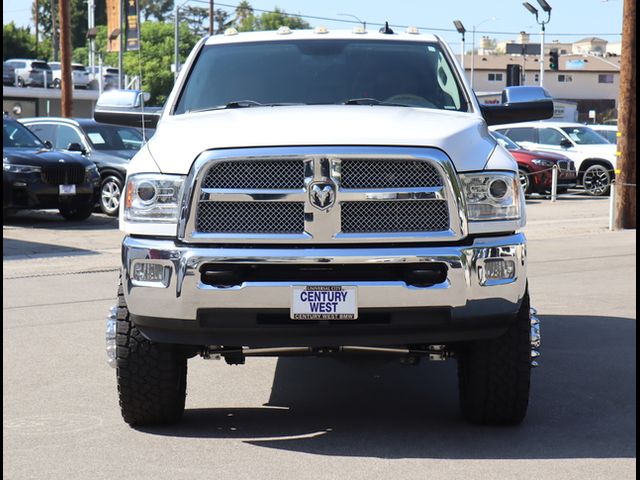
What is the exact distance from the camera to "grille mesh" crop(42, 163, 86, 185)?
61.3ft

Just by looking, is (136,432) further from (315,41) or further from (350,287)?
(315,41)

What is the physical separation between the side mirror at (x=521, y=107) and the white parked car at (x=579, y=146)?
63.6 feet

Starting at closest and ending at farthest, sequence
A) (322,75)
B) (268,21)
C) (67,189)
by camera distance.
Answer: (322,75), (67,189), (268,21)

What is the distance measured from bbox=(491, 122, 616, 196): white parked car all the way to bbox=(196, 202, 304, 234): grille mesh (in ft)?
71.2

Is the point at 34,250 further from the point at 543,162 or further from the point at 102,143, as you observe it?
the point at 543,162

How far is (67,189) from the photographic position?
18.8 meters

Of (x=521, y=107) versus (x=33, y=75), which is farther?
(x=33, y=75)

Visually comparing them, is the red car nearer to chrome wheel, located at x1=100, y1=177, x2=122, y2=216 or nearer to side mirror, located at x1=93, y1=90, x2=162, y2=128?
chrome wheel, located at x1=100, y1=177, x2=122, y2=216

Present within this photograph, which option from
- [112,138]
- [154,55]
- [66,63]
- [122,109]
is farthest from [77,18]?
[122,109]

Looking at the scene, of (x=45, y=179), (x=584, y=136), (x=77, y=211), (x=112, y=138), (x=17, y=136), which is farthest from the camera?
(x=584, y=136)

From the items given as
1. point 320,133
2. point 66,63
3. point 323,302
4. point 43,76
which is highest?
point 43,76

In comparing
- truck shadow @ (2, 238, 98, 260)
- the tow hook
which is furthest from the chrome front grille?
truck shadow @ (2, 238, 98, 260)

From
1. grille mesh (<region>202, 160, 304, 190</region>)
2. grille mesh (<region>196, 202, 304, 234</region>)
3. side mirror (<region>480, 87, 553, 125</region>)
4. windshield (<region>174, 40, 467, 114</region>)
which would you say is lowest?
grille mesh (<region>196, 202, 304, 234</region>)

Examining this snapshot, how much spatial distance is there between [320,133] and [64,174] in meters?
13.7
